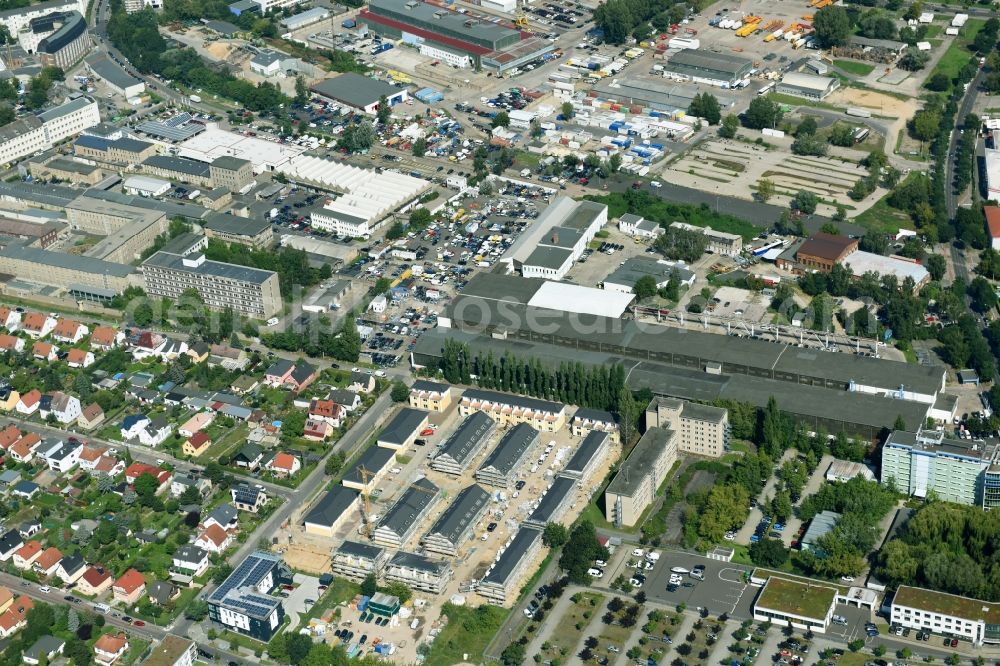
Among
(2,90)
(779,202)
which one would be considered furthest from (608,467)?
(2,90)

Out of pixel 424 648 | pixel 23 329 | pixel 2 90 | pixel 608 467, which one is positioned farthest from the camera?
pixel 2 90

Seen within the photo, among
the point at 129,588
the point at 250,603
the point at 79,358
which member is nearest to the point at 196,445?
the point at 129,588

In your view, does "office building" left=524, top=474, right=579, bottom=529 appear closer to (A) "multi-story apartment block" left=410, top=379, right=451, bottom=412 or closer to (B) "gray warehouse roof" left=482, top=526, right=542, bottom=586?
(B) "gray warehouse roof" left=482, top=526, right=542, bottom=586

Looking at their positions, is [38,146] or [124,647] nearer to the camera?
[124,647]

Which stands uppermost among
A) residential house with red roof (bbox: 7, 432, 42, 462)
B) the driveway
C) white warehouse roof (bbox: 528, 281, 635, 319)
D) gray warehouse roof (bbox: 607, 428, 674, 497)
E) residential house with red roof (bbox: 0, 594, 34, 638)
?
gray warehouse roof (bbox: 607, 428, 674, 497)

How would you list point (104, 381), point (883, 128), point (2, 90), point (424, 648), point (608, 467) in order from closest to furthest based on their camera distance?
point (424, 648), point (608, 467), point (104, 381), point (883, 128), point (2, 90)

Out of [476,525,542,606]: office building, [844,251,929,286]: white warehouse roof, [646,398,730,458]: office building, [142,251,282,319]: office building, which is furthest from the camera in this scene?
[844,251,929,286]: white warehouse roof

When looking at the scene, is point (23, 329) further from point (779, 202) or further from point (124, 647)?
point (779, 202)

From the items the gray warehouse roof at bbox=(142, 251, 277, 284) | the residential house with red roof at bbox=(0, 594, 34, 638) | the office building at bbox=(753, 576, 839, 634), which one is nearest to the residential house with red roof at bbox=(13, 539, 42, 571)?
the residential house with red roof at bbox=(0, 594, 34, 638)
